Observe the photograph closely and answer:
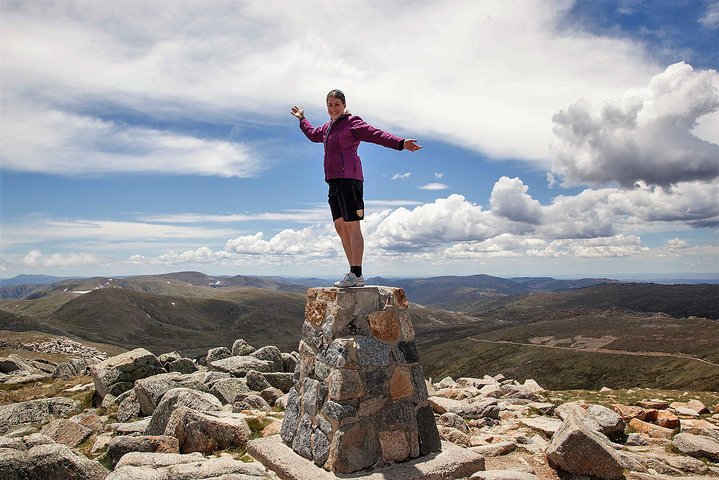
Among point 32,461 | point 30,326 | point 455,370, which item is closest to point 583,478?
point 32,461

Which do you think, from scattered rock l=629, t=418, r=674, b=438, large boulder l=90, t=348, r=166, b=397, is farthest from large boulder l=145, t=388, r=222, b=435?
scattered rock l=629, t=418, r=674, b=438

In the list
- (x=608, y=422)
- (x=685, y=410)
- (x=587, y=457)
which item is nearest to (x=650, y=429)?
(x=608, y=422)

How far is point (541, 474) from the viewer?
9.16 meters

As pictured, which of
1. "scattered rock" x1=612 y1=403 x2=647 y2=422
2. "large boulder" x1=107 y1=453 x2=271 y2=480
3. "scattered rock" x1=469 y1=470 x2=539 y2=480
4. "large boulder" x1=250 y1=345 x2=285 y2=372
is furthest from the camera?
"large boulder" x1=250 y1=345 x2=285 y2=372

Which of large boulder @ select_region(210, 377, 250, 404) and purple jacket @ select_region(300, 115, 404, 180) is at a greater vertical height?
purple jacket @ select_region(300, 115, 404, 180)

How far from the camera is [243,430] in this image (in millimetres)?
10203

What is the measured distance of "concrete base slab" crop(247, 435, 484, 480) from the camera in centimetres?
791

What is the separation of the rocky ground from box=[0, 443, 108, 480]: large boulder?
0.02 m

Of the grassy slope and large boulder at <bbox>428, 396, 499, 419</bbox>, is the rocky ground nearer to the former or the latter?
large boulder at <bbox>428, 396, 499, 419</bbox>

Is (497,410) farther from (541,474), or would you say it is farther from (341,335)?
(341,335)

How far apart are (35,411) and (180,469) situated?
11485 mm

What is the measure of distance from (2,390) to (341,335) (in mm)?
23585

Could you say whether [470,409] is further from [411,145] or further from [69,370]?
[69,370]

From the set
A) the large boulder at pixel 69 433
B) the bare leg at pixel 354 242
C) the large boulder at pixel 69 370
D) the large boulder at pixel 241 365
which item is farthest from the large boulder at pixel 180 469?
the large boulder at pixel 69 370
